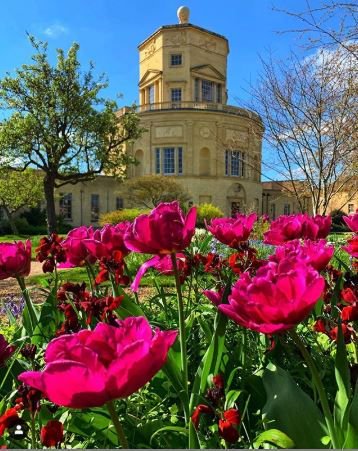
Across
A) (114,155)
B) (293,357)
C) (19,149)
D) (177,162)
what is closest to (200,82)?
(177,162)

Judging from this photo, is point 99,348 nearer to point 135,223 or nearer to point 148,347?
point 148,347

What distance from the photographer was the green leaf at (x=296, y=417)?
39.2 inches

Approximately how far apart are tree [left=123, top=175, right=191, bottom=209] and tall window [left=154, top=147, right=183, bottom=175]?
5.59 meters

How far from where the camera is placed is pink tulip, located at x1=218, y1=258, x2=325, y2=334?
844 millimetres

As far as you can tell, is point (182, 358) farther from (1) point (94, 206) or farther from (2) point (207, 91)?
(2) point (207, 91)

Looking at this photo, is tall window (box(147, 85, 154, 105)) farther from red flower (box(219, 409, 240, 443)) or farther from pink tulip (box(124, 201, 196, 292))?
red flower (box(219, 409, 240, 443))

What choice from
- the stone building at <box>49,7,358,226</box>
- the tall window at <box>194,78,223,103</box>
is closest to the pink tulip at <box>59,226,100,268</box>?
the stone building at <box>49,7,358,226</box>

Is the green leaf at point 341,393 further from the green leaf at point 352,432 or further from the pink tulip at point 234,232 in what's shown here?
the pink tulip at point 234,232

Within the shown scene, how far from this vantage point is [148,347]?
2.30 ft

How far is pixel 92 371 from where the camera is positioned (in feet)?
2.22

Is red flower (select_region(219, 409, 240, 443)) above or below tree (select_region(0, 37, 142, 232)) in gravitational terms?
below

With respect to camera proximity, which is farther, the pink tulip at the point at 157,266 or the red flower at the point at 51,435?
the pink tulip at the point at 157,266

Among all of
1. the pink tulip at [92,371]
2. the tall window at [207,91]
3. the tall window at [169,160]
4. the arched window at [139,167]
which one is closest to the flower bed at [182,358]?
the pink tulip at [92,371]

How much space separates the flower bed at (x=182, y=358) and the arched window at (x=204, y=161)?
39.0 m
